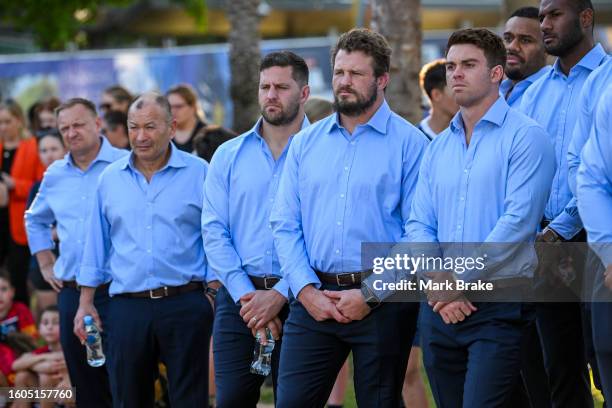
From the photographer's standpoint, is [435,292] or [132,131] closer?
[435,292]

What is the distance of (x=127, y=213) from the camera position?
7.71 m

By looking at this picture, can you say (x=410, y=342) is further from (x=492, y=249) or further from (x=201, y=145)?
(x=201, y=145)

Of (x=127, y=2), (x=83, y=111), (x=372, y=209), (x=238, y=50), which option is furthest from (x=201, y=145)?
(x=127, y=2)

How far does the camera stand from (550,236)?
6406mm

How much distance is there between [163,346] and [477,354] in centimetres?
252

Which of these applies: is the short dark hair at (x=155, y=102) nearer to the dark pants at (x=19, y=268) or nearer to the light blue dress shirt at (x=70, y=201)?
the light blue dress shirt at (x=70, y=201)

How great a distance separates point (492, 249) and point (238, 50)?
9349 mm

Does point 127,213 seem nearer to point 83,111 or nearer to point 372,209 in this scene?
point 83,111

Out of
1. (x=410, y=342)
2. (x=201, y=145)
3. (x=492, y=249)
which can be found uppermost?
(x=201, y=145)

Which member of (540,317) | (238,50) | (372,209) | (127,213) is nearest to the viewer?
(372,209)

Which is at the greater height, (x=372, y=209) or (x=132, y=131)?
(x=132, y=131)

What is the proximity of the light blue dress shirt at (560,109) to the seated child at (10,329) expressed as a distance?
17.0ft

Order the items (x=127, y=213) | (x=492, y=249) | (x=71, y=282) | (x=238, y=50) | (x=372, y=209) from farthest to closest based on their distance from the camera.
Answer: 1. (x=238, y=50)
2. (x=71, y=282)
3. (x=127, y=213)
4. (x=372, y=209)
5. (x=492, y=249)

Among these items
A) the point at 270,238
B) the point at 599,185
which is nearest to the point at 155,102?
the point at 270,238
